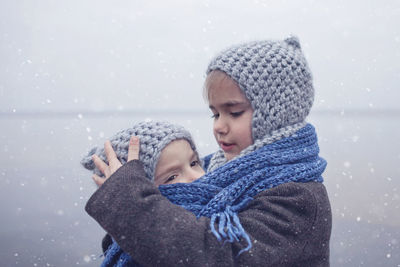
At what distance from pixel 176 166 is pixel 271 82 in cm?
49

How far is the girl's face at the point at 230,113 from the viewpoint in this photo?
1459 millimetres

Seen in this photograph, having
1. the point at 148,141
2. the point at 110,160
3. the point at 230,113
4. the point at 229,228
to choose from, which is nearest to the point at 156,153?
the point at 148,141

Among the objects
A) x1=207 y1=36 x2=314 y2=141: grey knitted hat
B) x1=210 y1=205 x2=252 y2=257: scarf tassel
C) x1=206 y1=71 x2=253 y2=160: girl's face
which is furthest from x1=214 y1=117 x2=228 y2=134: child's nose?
x1=210 y1=205 x2=252 y2=257: scarf tassel

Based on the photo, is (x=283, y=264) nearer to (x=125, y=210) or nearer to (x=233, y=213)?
(x=233, y=213)

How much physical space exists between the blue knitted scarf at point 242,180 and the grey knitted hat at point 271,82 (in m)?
0.08

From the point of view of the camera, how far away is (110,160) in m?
1.40

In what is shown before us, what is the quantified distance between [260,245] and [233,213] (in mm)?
124

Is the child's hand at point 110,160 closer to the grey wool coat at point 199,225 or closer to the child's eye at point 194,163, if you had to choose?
the grey wool coat at point 199,225

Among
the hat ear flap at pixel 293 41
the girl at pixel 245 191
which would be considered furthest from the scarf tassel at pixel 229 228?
the hat ear flap at pixel 293 41

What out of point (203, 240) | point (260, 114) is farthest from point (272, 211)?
point (260, 114)

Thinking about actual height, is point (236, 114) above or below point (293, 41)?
below

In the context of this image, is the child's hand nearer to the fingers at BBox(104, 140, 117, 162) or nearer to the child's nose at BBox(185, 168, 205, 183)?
the fingers at BBox(104, 140, 117, 162)

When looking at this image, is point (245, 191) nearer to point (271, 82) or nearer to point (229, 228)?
point (229, 228)

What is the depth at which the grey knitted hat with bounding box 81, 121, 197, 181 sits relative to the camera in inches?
55.8
